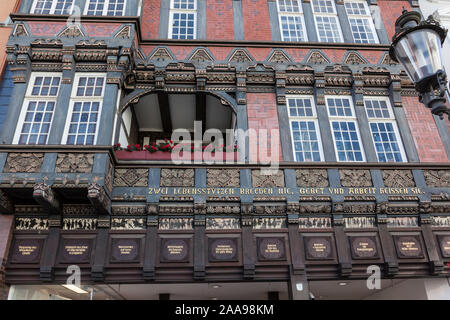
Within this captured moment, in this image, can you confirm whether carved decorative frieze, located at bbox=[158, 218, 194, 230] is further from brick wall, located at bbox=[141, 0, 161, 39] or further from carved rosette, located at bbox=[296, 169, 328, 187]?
brick wall, located at bbox=[141, 0, 161, 39]

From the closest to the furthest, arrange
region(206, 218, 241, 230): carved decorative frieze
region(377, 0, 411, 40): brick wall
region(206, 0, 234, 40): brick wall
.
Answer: region(206, 218, 241, 230): carved decorative frieze
region(206, 0, 234, 40): brick wall
region(377, 0, 411, 40): brick wall

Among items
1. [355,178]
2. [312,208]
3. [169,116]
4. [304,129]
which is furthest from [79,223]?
[355,178]

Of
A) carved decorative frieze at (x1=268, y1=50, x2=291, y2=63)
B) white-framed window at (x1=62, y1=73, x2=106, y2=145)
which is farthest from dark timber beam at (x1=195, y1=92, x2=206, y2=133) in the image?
white-framed window at (x1=62, y1=73, x2=106, y2=145)

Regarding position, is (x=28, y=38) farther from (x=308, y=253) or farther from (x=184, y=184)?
(x=308, y=253)

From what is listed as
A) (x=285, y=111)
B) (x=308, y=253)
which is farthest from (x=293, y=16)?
(x=308, y=253)

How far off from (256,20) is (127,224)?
748 cm

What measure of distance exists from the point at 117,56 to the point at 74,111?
181 centimetres

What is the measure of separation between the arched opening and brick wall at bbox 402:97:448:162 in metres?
5.04

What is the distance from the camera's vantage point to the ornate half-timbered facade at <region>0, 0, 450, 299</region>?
7789mm

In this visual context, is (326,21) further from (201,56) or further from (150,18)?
(150,18)

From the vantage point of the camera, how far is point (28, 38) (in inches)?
355

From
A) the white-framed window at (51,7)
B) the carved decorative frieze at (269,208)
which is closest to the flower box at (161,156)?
the carved decorative frieze at (269,208)

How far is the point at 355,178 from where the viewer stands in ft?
28.6

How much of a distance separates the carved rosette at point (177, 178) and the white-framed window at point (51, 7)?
5514 millimetres
